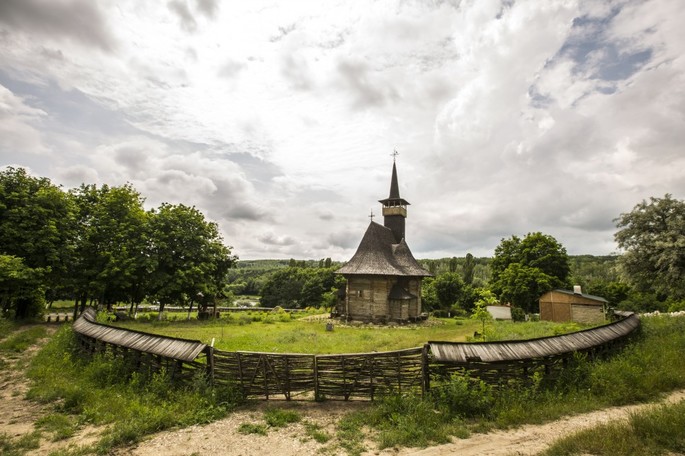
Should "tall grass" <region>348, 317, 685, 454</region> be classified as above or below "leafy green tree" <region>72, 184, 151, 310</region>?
below

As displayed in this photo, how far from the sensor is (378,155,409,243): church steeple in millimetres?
42562

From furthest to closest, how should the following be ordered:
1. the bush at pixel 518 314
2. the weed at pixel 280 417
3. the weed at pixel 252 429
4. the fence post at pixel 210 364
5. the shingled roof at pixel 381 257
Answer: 1. the bush at pixel 518 314
2. the shingled roof at pixel 381 257
3. the fence post at pixel 210 364
4. the weed at pixel 280 417
5. the weed at pixel 252 429

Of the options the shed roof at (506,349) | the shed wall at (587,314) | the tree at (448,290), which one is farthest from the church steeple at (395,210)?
the shed roof at (506,349)

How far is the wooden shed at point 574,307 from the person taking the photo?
33562 millimetres

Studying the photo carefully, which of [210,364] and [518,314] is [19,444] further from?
[518,314]

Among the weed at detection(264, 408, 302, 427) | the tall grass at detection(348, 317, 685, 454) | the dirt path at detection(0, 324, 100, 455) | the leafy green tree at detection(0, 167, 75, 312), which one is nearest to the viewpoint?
the dirt path at detection(0, 324, 100, 455)

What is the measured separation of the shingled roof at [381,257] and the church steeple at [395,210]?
3.78ft

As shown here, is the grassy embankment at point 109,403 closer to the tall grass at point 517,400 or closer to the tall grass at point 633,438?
the tall grass at point 517,400

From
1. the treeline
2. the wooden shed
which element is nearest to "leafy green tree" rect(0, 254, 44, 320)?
the treeline

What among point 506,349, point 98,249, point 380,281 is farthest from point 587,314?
point 98,249

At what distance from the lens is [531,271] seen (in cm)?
4284

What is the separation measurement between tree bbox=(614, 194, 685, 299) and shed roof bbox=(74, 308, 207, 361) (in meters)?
25.3

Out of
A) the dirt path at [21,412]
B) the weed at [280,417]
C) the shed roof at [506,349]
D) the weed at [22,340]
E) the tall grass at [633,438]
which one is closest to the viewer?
the tall grass at [633,438]

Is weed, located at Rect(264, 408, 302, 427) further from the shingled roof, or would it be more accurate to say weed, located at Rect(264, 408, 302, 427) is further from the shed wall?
the shed wall
